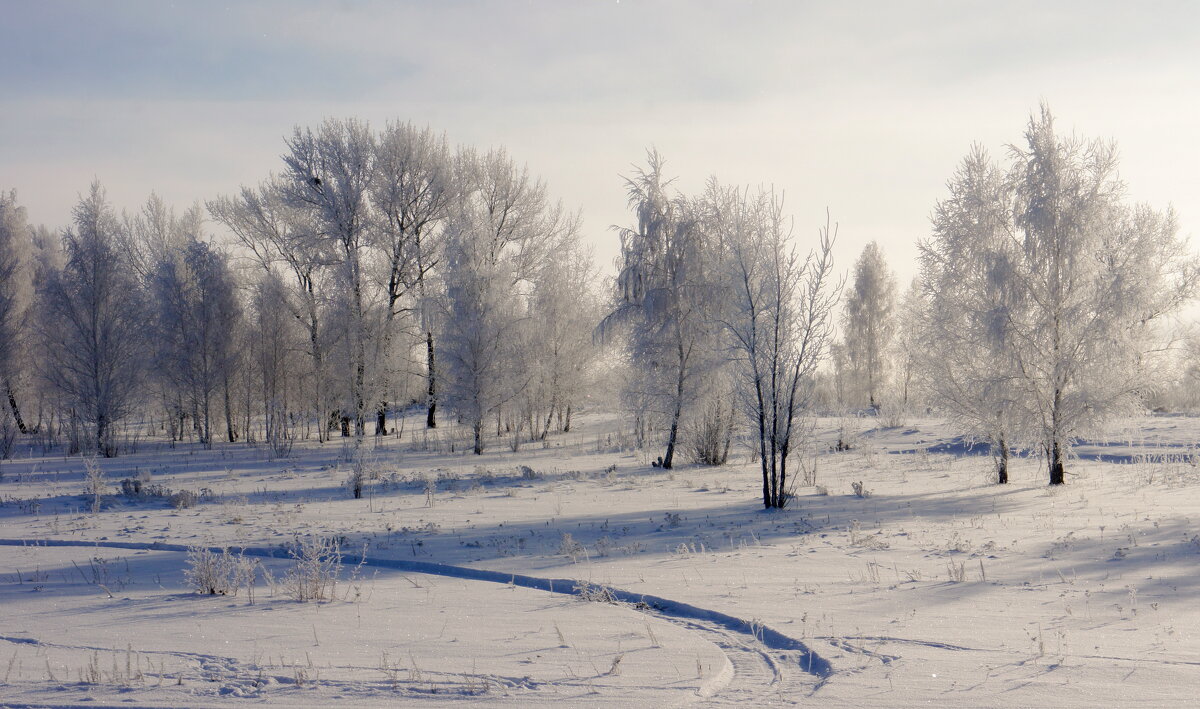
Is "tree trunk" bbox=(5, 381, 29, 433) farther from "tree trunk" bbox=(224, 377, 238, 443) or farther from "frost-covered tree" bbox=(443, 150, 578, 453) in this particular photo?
"frost-covered tree" bbox=(443, 150, 578, 453)

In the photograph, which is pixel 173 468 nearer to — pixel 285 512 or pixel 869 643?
pixel 285 512

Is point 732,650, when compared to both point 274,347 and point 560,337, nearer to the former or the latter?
point 560,337

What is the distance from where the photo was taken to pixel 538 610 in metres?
7.05

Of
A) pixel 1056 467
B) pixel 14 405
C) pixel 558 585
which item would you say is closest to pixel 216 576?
pixel 558 585

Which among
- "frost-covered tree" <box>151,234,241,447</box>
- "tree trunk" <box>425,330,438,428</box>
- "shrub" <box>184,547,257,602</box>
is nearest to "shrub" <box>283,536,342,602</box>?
"shrub" <box>184,547,257,602</box>

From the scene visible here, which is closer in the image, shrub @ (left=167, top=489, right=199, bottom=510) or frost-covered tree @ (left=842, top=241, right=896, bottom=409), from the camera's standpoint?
shrub @ (left=167, top=489, right=199, bottom=510)

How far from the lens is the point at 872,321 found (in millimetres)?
45250

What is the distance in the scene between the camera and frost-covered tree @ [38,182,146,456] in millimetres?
24875

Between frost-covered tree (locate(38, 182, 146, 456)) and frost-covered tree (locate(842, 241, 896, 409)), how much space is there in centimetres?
3589

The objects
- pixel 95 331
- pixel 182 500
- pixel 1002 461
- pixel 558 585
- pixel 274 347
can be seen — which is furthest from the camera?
pixel 274 347

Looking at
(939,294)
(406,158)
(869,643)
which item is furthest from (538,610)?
(406,158)

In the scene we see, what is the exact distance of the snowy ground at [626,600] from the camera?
4.93m

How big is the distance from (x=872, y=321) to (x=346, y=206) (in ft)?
98.9

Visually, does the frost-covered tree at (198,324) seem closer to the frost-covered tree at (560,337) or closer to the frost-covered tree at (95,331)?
the frost-covered tree at (95,331)
